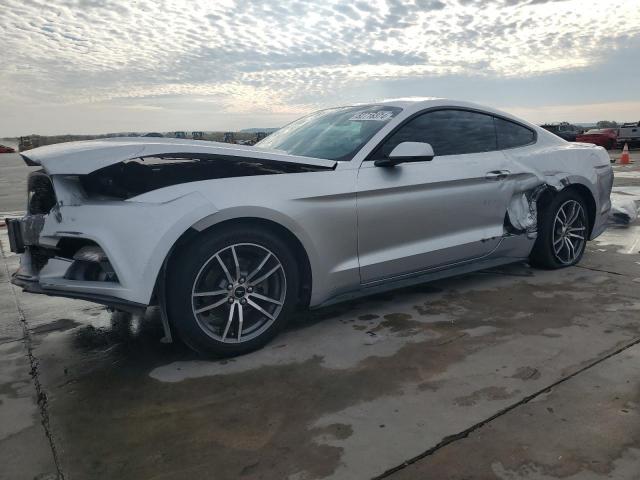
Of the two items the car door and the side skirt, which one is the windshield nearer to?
the car door

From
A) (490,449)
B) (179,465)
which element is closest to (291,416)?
(179,465)

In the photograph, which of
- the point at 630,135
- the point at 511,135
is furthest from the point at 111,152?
the point at 630,135

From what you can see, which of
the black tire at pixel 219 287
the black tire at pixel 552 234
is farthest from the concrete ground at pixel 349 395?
the black tire at pixel 552 234

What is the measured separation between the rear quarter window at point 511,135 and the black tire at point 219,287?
2140 millimetres

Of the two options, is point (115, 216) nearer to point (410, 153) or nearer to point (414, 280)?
point (410, 153)

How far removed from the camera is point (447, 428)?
224 cm

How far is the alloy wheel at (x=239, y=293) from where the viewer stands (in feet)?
9.55

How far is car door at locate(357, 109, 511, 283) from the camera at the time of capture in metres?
3.40

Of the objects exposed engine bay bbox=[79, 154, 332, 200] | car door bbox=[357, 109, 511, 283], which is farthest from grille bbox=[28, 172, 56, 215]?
car door bbox=[357, 109, 511, 283]

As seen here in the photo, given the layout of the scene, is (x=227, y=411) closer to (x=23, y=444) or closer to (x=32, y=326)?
(x=23, y=444)

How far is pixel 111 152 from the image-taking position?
9.07 ft

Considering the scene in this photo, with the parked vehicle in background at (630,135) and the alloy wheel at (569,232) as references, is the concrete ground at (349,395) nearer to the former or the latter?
the alloy wheel at (569,232)

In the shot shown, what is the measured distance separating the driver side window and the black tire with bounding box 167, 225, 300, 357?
987 millimetres

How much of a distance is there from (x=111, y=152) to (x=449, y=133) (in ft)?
7.78
